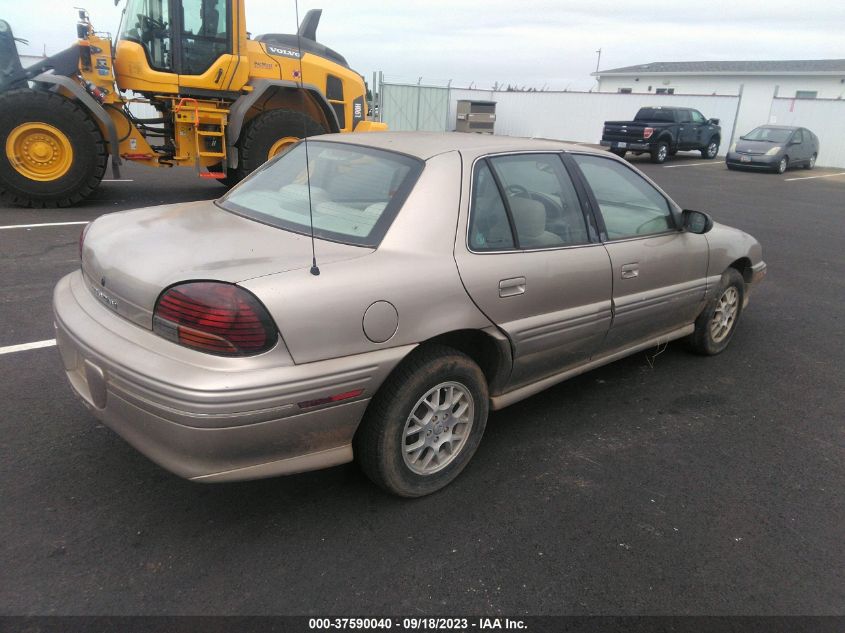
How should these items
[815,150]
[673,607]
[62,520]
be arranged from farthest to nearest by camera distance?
[815,150] < [62,520] < [673,607]

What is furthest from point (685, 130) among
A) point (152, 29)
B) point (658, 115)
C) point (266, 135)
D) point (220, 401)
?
point (220, 401)

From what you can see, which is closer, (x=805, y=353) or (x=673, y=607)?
(x=673, y=607)

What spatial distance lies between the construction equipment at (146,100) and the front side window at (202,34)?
0.01 m

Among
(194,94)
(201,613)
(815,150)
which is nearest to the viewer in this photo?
(201,613)

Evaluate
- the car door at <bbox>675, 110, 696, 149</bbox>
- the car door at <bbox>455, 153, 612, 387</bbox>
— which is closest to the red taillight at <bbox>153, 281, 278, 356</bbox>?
the car door at <bbox>455, 153, 612, 387</bbox>

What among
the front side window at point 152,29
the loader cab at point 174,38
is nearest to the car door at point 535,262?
the loader cab at point 174,38

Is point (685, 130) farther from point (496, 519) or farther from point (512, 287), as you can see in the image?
point (496, 519)

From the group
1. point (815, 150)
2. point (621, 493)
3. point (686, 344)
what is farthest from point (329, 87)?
point (815, 150)

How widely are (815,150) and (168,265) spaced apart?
26249 mm

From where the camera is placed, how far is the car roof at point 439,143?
120 inches

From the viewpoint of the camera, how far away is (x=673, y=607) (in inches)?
89.3

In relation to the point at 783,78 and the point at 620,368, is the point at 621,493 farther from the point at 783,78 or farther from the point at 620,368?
the point at 783,78

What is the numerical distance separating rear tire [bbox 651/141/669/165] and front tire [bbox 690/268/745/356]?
1773cm

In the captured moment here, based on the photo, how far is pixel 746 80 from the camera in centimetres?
3472
